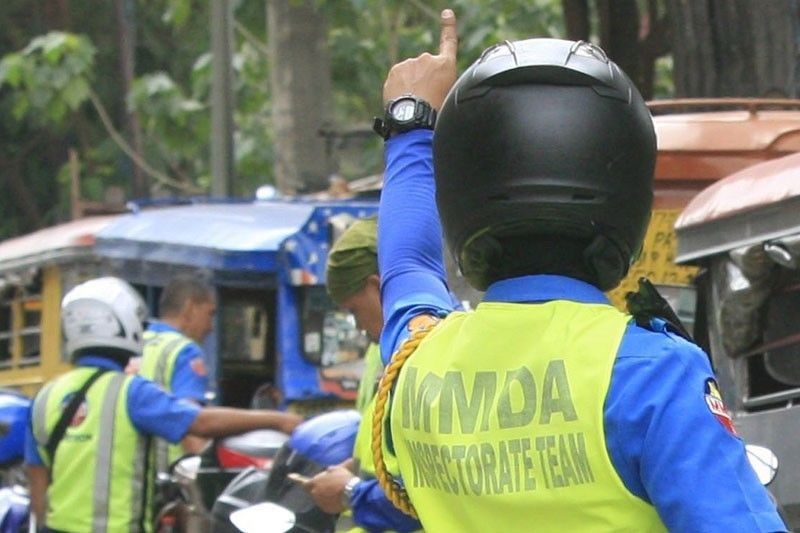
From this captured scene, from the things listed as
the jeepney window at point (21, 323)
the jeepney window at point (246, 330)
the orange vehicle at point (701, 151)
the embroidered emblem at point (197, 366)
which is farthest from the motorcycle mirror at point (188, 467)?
the jeepney window at point (21, 323)

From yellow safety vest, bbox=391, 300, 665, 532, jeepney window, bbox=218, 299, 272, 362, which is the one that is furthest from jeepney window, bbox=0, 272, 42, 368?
yellow safety vest, bbox=391, 300, 665, 532

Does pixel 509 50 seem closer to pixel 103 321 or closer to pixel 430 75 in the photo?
pixel 430 75

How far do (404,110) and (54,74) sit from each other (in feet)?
→ 54.3

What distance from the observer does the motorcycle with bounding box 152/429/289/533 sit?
690 centimetres

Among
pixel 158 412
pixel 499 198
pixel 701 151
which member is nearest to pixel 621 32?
pixel 701 151

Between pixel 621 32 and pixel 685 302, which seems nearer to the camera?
pixel 685 302

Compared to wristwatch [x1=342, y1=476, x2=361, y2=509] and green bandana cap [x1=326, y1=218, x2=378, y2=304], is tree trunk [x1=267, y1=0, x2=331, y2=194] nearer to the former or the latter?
green bandana cap [x1=326, y1=218, x2=378, y2=304]

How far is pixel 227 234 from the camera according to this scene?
13.6m

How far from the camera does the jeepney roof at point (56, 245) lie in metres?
15.8

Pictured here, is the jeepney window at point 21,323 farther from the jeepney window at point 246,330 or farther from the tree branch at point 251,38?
the tree branch at point 251,38

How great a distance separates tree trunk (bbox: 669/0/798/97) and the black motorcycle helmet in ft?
22.8

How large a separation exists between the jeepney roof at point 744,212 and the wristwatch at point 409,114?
273 cm

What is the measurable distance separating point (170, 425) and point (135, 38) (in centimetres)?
1975

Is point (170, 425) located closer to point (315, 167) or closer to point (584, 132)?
point (584, 132)
